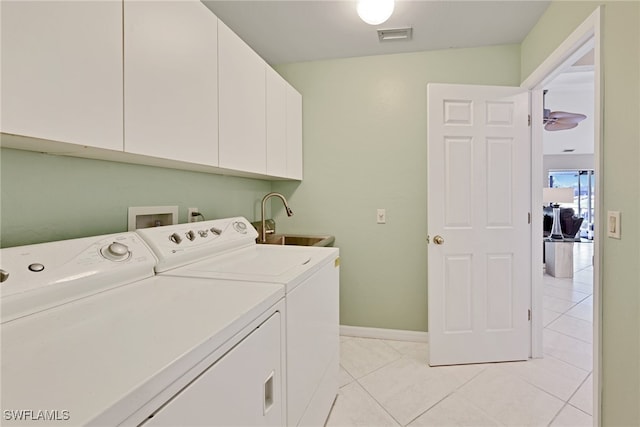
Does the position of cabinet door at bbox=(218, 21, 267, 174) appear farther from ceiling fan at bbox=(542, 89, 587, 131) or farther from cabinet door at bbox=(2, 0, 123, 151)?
ceiling fan at bbox=(542, 89, 587, 131)

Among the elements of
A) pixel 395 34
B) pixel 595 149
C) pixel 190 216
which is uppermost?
pixel 395 34

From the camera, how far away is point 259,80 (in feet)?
6.06

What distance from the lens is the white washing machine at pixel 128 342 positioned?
46cm

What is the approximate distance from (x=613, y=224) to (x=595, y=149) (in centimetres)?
35

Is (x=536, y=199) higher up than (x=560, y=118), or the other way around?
(x=560, y=118)

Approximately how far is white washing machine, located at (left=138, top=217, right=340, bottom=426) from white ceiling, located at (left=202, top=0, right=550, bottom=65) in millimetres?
1402

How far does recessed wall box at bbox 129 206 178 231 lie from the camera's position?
1.39 m

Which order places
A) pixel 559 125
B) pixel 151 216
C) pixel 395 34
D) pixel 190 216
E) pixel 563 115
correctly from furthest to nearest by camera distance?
pixel 559 125, pixel 563 115, pixel 395 34, pixel 190 216, pixel 151 216

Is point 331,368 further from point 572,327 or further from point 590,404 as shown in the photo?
point 572,327

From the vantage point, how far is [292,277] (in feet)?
3.63

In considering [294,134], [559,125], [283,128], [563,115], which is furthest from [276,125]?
[559,125]

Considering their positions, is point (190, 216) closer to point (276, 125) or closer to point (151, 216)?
point (151, 216)

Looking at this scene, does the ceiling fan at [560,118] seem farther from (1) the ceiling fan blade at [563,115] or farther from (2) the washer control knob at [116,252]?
(2) the washer control knob at [116,252]

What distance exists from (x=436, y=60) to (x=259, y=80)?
1.51 metres
